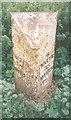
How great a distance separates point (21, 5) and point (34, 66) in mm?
1187

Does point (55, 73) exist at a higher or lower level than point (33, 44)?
lower

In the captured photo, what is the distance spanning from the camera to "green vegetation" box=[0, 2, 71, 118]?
3.89 m

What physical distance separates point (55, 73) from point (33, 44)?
2.52 ft

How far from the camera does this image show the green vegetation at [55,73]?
12.8 ft

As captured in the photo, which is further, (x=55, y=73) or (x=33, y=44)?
(x=55, y=73)

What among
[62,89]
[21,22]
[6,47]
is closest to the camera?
[21,22]

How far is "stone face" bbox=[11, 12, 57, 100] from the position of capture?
12.1ft

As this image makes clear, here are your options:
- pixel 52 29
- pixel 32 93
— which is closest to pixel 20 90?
pixel 32 93

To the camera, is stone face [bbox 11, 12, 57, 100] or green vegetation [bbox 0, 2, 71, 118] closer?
stone face [bbox 11, 12, 57, 100]

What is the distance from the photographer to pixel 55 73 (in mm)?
4324

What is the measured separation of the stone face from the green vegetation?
0.73 feet

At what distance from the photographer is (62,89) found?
395 cm

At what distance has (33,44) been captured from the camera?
12.0ft

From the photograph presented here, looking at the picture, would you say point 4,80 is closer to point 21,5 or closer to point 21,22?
point 21,22
